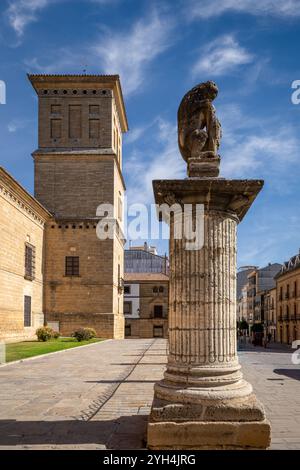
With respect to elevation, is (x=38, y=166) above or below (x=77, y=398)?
above

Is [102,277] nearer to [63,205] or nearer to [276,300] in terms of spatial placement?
[63,205]

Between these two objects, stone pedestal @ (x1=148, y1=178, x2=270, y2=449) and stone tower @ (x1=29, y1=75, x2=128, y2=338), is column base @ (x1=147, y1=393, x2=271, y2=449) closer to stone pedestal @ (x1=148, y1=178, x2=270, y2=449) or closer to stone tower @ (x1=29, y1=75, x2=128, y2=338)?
stone pedestal @ (x1=148, y1=178, x2=270, y2=449)

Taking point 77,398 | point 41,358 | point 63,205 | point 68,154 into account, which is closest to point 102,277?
point 63,205

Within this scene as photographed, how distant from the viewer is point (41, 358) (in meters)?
16.5

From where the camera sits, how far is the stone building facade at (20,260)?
949 inches

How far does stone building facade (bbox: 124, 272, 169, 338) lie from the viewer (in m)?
53.2

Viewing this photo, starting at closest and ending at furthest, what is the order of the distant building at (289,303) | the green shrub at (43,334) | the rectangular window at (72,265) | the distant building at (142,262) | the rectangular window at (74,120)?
the green shrub at (43,334)
the rectangular window at (72,265)
the rectangular window at (74,120)
the distant building at (289,303)
the distant building at (142,262)

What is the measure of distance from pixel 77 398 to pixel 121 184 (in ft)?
103

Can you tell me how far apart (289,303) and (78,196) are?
2546 cm

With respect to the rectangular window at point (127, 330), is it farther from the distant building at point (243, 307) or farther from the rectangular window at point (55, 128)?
the distant building at point (243, 307)

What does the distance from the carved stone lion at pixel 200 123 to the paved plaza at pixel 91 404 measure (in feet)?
11.9

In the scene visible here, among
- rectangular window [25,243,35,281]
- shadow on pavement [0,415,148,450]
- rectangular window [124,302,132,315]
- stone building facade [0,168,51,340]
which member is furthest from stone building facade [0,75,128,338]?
shadow on pavement [0,415,148,450]

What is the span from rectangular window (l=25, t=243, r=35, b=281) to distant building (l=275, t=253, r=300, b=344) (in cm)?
2541

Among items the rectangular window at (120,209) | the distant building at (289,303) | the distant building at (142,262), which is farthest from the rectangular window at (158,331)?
the rectangular window at (120,209)
